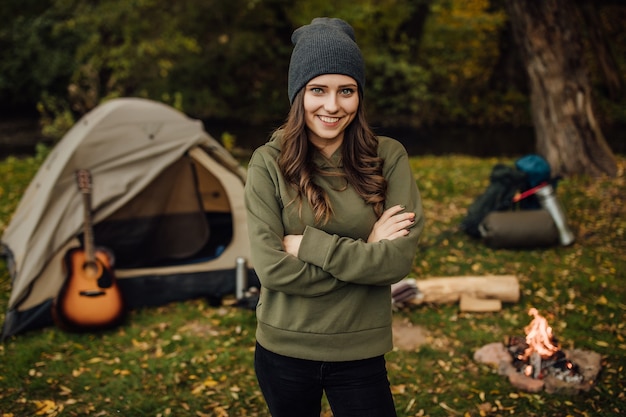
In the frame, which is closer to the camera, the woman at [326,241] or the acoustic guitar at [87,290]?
the woman at [326,241]

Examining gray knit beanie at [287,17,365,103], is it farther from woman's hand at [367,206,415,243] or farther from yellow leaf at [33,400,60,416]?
yellow leaf at [33,400,60,416]

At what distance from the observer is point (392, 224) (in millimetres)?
2076

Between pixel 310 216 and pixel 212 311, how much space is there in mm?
2910

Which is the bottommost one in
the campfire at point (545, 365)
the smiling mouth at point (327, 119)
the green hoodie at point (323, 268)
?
the campfire at point (545, 365)

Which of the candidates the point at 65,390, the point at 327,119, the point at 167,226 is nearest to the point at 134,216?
the point at 167,226

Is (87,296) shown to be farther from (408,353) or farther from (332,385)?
(332,385)

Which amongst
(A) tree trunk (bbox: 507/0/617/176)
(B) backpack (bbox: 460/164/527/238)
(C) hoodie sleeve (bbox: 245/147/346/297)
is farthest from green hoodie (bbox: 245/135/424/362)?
(A) tree trunk (bbox: 507/0/617/176)

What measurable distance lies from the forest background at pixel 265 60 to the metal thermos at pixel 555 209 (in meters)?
9.75

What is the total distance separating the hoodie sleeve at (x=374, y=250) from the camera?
198 centimetres

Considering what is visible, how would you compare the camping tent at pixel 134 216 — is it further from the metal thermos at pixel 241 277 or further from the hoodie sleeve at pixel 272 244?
the hoodie sleeve at pixel 272 244

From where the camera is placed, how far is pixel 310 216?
204 centimetres

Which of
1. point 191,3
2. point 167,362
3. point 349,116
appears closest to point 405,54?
point 191,3

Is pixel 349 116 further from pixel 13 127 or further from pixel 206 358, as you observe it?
pixel 13 127

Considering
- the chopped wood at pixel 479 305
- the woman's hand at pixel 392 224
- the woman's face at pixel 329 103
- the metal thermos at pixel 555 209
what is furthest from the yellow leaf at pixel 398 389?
the metal thermos at pixel 555 209
